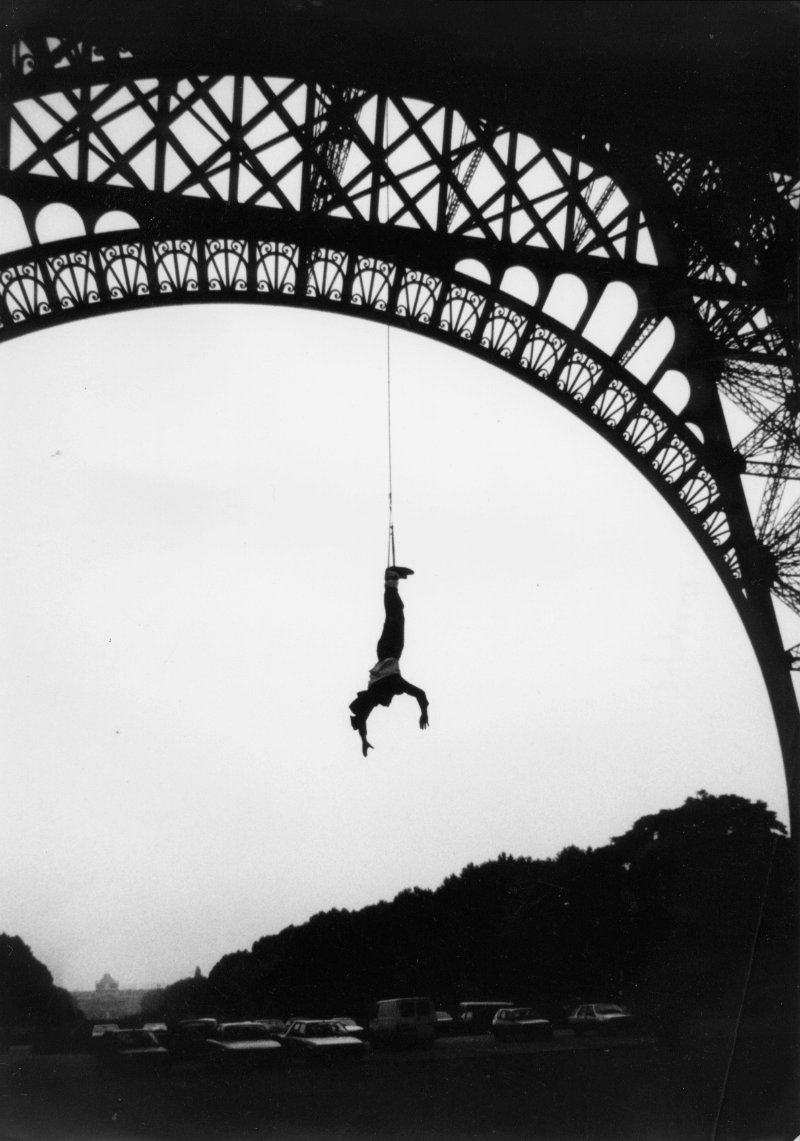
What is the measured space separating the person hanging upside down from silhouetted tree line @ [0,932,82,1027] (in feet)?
14.2

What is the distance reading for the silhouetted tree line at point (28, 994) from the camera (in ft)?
33.1

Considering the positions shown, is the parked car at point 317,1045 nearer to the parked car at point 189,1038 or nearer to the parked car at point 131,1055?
the parked car at point 189,1038

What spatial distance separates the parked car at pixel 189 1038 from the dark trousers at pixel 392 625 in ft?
16.8

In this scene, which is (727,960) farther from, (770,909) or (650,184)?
(650,184)

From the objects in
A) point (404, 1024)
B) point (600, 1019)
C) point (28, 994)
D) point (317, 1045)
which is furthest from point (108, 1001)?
point (600, 1019)

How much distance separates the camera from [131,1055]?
10.2 metres

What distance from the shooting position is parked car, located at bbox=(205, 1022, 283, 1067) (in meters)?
10.6

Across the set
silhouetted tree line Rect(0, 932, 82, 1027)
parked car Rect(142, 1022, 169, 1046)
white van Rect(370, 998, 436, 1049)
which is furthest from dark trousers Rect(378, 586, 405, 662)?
white van Rect(370, 998, 436, 1049)

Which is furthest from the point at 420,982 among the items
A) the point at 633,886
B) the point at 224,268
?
→ the point at 224,268

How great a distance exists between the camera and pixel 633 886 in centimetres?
1794

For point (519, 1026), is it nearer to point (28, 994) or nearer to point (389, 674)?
point (28, 994)

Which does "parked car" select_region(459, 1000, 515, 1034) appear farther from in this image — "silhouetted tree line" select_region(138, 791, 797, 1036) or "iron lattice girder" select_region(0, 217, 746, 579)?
"iron lattice girder" select_region(0, 217, 746, 579)

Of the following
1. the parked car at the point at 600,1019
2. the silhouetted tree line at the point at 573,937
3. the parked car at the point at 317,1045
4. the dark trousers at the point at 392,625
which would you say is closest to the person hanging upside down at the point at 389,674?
the dark trousers at the point at 392,625

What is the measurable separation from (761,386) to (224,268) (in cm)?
531
